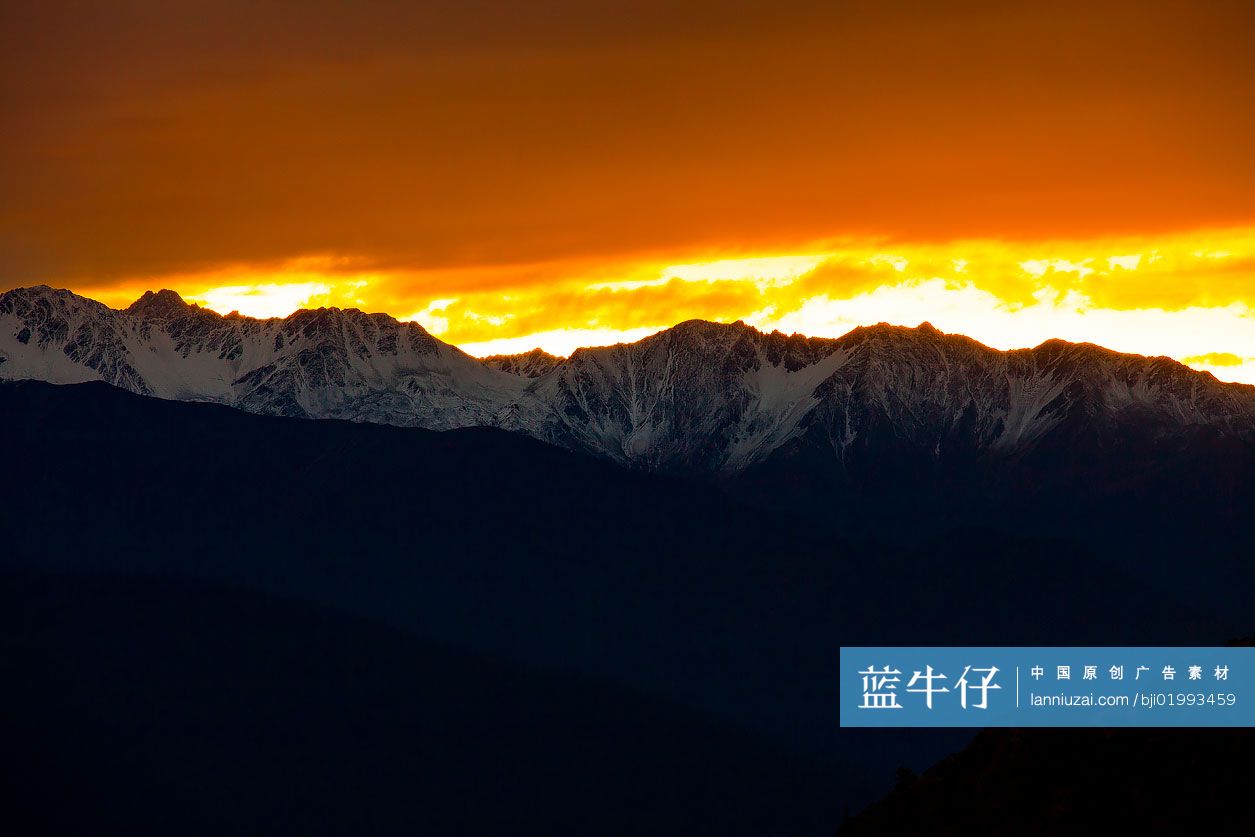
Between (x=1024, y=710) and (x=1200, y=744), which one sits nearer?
(x=1200, y=744)

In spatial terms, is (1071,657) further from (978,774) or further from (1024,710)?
(978,774)

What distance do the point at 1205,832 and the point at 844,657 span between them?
3833cm

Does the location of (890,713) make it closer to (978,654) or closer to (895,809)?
(978,654)

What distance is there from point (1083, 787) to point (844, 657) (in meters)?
31.8

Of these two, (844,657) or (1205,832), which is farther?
(844,657)

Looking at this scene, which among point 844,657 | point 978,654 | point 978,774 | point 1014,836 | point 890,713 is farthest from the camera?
point 844,657

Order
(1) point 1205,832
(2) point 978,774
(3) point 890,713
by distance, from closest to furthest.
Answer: (1) point 1205,832 < (2) point 978,774 < (3) point 890,713

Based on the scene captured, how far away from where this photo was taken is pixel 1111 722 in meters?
81.4

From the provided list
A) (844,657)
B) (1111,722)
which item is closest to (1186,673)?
(1111,722)

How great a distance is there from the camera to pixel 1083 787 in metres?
77.3

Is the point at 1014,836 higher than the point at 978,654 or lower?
lower

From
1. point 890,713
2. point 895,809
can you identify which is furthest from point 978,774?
point 890,713

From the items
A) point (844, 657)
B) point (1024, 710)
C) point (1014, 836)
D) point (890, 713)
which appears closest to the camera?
point (1014, 836)

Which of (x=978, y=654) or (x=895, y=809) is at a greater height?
(x=978, y=654)
